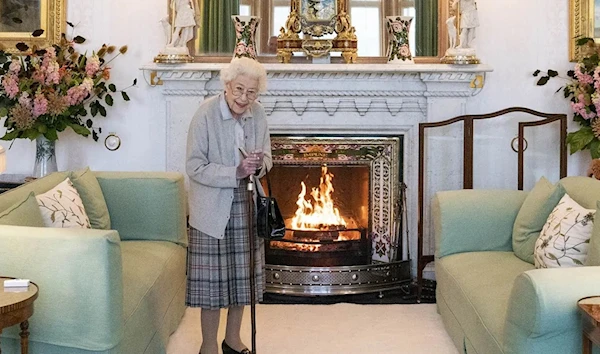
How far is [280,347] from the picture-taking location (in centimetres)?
399

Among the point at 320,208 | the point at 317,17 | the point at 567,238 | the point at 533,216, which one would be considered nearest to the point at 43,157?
the point at 320,208

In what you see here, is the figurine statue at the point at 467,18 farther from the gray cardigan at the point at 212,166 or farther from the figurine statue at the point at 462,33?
the gray cardigan at the point at 212,166

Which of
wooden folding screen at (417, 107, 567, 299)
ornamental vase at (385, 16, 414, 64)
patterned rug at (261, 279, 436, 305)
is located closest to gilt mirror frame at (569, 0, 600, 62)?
wooden folding screen at (417, 107, 567, 299)

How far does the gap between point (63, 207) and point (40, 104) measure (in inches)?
49.9

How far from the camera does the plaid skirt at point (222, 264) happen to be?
3.52m

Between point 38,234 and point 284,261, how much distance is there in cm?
262

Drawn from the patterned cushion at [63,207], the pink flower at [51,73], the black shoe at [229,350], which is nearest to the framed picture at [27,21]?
the pink flower at [51,73]

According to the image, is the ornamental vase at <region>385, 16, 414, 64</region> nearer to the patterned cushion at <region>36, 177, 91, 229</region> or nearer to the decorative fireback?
the decorative fireback

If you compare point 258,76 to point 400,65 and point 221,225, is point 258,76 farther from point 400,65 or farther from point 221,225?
point 400,65

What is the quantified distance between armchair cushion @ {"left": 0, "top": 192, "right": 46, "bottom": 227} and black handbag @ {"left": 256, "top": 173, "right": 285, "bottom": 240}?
2.98 ft

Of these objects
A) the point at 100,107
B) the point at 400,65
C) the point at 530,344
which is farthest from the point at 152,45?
the point at 530,344

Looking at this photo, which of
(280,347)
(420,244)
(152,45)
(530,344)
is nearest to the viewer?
(530,344)

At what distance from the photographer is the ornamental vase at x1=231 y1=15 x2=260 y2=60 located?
203 inches

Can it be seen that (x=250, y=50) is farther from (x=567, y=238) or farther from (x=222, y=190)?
(x=567, y=238)
